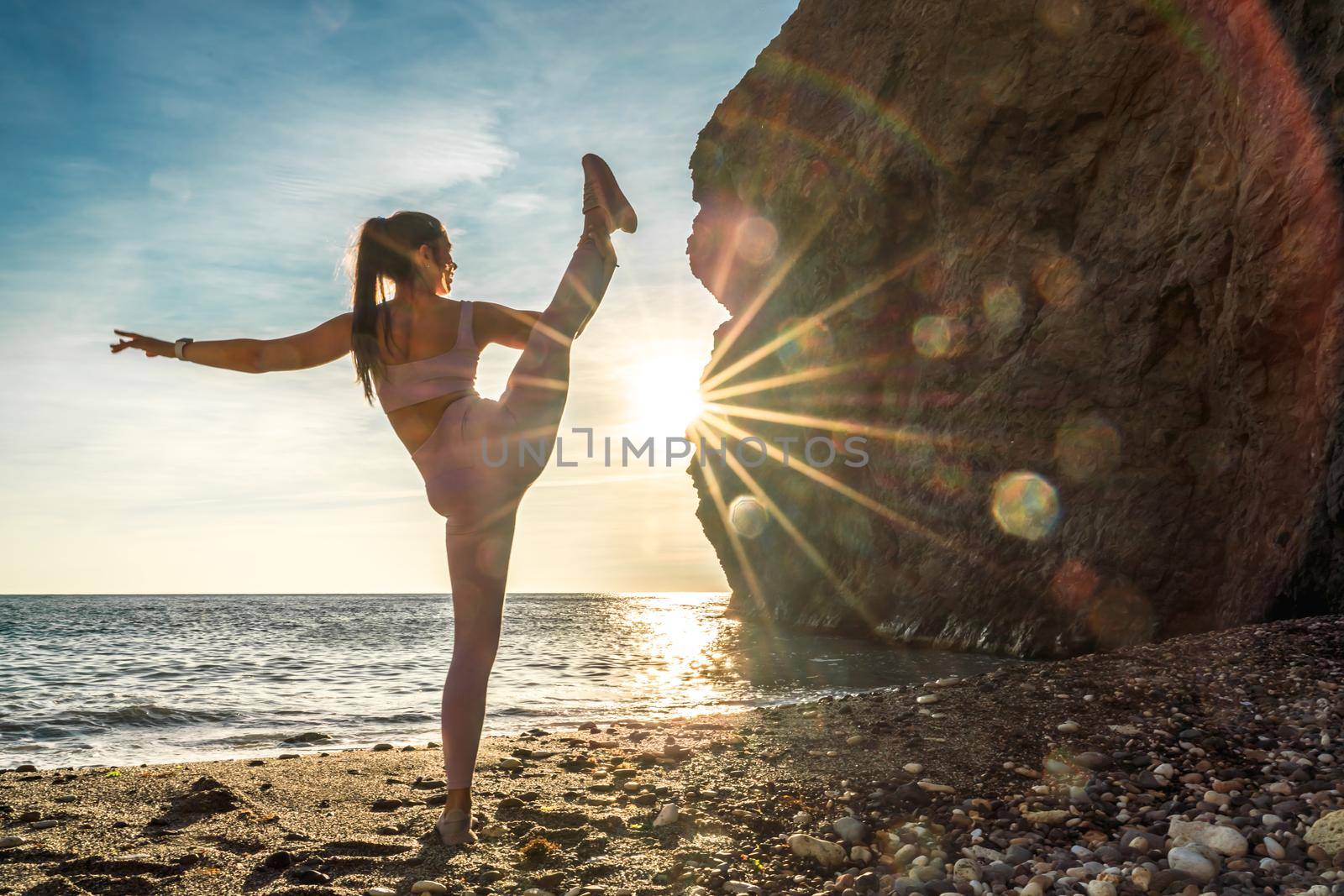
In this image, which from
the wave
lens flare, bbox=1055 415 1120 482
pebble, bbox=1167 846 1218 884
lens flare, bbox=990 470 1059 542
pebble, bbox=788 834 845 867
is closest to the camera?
pebble, bbox=1167 846 1218 884

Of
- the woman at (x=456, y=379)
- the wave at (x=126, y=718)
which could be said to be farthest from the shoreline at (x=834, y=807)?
the wave at (x=126, y=718)

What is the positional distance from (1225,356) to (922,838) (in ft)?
33.7

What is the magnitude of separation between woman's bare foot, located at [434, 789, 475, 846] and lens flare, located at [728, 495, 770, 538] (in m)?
25.2

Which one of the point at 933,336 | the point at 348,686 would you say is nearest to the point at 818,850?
the point at 348,686

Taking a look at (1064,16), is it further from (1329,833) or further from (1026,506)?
(1329,833)

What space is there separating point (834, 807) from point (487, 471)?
1.99m

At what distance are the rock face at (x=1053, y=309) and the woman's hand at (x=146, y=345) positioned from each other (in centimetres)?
940

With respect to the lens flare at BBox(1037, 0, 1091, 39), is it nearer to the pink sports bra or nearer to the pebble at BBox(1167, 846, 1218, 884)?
the pink sports bra

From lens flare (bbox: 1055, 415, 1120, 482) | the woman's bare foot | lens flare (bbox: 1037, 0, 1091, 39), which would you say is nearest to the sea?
lens flare (bbox: 1055, 415, 1120, 482)

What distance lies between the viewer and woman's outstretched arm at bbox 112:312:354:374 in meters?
3.21

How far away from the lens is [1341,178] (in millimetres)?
8086

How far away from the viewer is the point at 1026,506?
50.0ft

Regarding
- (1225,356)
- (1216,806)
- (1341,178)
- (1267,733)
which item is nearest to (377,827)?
(1216,806)

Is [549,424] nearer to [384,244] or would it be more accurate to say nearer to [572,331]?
[572,331]
